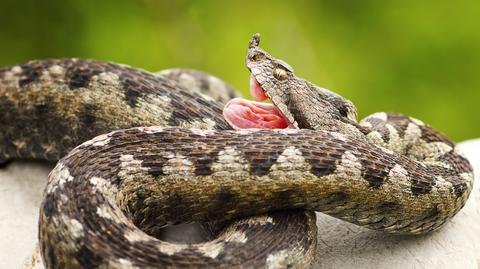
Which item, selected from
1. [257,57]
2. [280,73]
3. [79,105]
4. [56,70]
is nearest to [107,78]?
[79,105]

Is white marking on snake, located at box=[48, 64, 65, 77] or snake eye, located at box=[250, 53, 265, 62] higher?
white marking on snake, located at box=[48, 64, 65, 77]

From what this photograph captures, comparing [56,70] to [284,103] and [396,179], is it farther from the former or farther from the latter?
[396,179]

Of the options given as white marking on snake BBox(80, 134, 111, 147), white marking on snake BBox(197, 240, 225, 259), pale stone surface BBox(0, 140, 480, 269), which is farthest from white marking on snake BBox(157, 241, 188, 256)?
pale stone surface BBox(0, 140, 480, 269)

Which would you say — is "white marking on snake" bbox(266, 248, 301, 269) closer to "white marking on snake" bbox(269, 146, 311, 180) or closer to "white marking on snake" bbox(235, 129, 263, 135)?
"white marking on snake" bbox(269, 146, 311, 180)

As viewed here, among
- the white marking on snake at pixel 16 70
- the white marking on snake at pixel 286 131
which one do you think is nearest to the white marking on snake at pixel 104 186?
the white marking on snake at pixel 286 131

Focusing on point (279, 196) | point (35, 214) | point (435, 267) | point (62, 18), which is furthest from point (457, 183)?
point (62, 18)

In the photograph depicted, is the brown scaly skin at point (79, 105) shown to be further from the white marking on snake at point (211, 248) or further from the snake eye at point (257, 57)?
the white marking on snake at point (211, 248)
